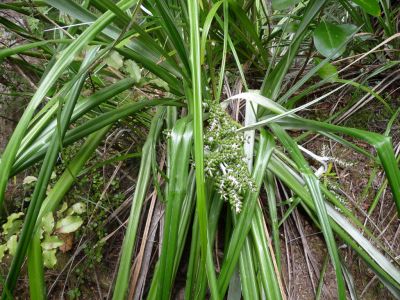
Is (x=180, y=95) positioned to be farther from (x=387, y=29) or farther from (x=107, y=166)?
(x=387, y=29)

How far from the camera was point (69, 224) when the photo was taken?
2.64 ft

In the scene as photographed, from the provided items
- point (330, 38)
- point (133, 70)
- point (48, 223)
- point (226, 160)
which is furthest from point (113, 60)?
point (330, 38)

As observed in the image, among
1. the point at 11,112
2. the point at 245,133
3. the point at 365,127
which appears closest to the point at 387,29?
the point at 365,127

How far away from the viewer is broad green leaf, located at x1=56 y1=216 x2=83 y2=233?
79 cm

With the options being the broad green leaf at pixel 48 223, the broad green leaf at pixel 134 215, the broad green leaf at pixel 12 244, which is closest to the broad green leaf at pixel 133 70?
the broad green leaf at pixel 134 215

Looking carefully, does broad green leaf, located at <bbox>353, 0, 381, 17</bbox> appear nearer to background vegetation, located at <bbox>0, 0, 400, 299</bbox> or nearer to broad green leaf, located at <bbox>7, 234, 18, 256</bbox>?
background vegetation, located at <bbox>0, 0, 400, 299</bbox>

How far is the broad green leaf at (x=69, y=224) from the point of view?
79 cm

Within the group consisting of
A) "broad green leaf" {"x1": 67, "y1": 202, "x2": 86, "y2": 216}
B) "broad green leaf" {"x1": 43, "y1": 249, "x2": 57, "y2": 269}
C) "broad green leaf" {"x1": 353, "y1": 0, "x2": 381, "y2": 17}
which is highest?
"broad green leaf" {"x1": 353, "y1": 0, "x2": 381, "y2": 17}

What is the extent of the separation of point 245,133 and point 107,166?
17.8 inches

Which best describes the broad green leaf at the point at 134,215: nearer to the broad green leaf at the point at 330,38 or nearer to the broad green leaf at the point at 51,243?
the broad green leaf at the point at 51,243

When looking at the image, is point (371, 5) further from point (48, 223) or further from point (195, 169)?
point (48, 223)

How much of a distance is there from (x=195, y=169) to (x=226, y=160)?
0.12 metres

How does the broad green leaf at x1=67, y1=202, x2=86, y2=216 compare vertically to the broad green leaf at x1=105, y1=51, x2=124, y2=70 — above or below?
below

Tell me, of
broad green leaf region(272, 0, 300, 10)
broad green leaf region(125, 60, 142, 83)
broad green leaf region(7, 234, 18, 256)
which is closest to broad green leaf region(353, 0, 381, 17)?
broad green leaf region(272, 0, 300, 10)
